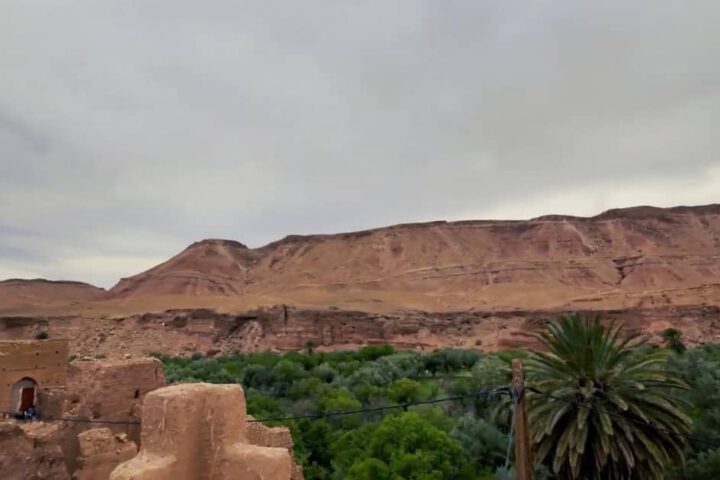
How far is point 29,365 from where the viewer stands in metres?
13.7

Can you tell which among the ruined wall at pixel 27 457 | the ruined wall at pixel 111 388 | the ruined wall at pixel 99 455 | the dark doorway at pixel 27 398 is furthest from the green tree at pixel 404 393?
the ruined wall at pixel 99 455

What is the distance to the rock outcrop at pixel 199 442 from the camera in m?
4.99

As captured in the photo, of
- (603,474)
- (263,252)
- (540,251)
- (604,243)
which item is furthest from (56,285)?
(603,474)

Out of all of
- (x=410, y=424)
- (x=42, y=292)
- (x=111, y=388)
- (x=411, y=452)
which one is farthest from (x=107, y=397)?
(x=42, y=292)

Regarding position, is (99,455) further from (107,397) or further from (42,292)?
(42,292)

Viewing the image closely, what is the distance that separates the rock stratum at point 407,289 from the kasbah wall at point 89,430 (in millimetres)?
35574

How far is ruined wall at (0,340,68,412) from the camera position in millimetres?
13242

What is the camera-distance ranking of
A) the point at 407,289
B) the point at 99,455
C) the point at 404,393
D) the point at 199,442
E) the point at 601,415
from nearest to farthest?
the point at 199,442, the point at 99,455, the point at 601,415, the point at 404,393, the point at 407,289

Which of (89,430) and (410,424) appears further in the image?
(410,424)

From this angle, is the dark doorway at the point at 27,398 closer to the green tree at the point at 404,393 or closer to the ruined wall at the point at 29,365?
the ruined wall at the point at 29,365

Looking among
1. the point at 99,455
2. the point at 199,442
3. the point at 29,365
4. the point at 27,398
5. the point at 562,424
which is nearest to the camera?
the point at 199,442

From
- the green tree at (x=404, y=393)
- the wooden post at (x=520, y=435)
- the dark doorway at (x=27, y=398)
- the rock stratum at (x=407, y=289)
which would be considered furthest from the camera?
the rock stratum at (x=407, y=289)

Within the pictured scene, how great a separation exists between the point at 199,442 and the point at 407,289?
90.4m

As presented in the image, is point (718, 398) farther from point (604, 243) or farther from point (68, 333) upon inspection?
point (604, 243)
